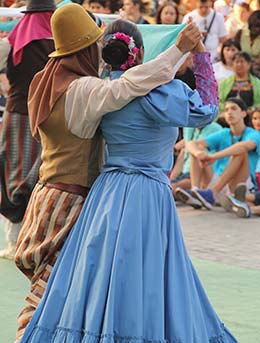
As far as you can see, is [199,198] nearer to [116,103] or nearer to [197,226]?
Result: [197,226]

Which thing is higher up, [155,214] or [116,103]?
[116,103]

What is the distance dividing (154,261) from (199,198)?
231 inches

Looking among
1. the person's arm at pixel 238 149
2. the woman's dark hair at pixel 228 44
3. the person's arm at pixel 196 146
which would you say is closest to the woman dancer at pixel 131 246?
the person's arm at pixel 238 149

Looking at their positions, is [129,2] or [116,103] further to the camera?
[129,2]

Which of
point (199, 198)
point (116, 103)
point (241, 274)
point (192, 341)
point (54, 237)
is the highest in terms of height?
point (116, 103)

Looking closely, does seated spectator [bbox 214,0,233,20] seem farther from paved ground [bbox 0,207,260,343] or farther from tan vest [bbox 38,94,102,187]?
tan vest [bbox 38,94,102,187]

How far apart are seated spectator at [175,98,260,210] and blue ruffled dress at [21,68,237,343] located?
5614 millimetres

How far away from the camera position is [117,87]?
4.25 metres

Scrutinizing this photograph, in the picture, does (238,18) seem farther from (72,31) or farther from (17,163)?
(72,31)

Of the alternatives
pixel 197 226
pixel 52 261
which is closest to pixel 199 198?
pixel 197 226

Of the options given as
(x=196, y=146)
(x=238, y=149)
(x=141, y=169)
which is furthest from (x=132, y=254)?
(x=196, y=146)

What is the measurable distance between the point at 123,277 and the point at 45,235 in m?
0.55

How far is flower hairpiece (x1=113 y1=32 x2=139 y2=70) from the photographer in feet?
14.2

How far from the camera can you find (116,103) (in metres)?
4.27
